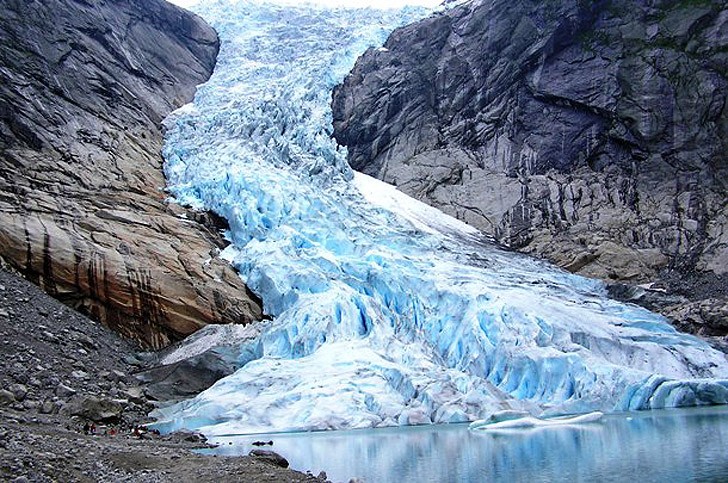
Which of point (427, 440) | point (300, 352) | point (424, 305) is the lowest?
point (427, 440)

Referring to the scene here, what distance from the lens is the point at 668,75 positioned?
87.6ft

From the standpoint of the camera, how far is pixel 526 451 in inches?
376

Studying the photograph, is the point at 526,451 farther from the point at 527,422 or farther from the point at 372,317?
the point at 372,317

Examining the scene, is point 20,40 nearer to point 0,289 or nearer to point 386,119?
point 0,289

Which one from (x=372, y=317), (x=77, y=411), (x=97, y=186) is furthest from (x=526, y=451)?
(x=97, y=186)

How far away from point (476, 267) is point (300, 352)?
266 inches

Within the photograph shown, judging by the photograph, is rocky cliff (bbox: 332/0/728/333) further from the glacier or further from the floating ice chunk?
the floating ice chunk

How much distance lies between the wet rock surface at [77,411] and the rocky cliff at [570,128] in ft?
47.5

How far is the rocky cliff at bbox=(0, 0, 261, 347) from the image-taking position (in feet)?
57.1

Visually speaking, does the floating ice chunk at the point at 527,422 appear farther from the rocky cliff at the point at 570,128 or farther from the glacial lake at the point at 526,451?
the rocky cliff at the point at 570,128

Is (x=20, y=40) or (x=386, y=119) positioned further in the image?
(x=386, y=119)

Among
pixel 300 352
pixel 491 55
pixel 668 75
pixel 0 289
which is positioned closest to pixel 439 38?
pixel 491 55

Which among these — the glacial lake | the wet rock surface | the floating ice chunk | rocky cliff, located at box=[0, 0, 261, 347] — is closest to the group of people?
the wet rock surface

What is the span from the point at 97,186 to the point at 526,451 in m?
16.0
